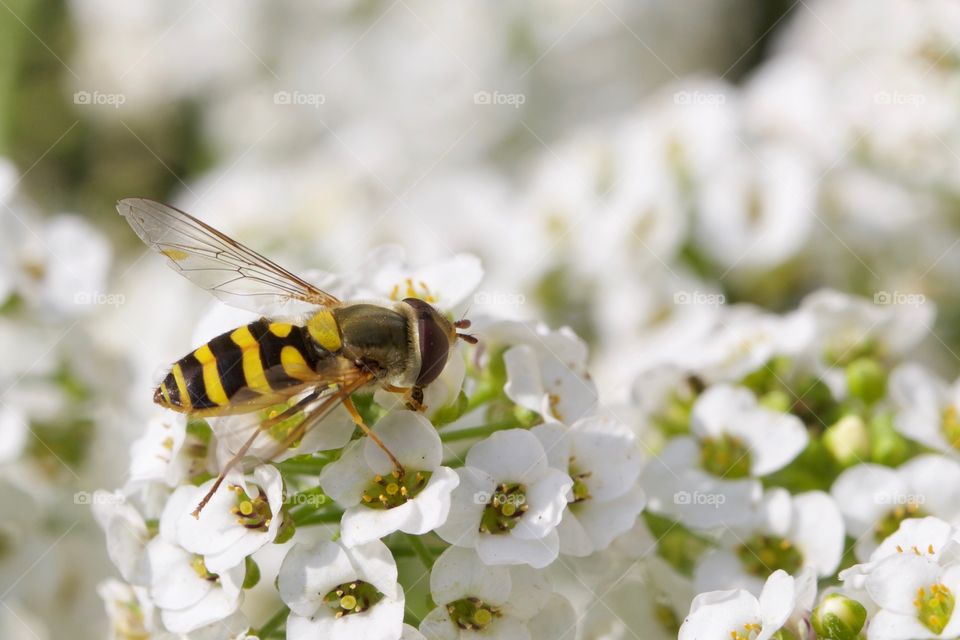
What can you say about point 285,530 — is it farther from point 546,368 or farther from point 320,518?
point 546,368

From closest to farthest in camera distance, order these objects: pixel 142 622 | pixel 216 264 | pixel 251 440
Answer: pixel 251 440 → pixel 142 622 → pixel 216 264

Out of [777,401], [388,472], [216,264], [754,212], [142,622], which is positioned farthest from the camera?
[754,212]

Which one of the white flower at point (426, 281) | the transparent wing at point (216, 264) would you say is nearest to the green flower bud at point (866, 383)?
the white flower at point (426, 281)

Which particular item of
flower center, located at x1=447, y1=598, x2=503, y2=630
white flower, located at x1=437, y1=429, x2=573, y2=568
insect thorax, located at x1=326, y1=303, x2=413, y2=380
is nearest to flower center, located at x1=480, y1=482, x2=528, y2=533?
white flower, located at x1=437, y1=429, x2=573, y2=568

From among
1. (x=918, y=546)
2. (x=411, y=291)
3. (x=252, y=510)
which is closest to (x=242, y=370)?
(x=252, y=510)

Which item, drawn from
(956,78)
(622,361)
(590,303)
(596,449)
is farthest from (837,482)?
(956,78)

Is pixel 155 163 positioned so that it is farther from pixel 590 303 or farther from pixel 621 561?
pixel 621 561

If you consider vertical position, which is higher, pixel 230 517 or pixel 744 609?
pixel 230 517
